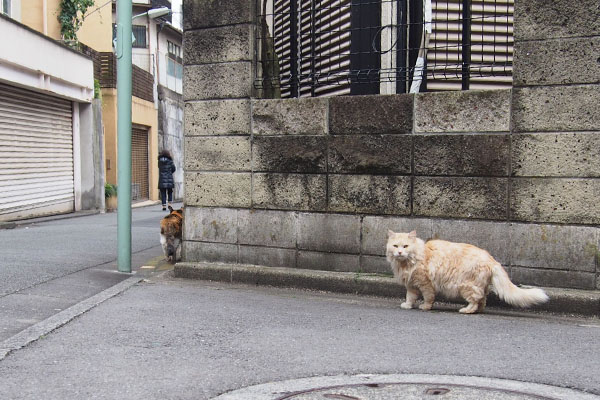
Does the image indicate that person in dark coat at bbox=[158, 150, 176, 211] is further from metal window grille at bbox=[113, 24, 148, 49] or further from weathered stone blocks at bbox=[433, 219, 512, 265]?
weathered stone blocks at bbox=[433, 219, 512, 265]

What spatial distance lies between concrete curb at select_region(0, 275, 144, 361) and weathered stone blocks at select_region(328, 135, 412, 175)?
276 centimetres

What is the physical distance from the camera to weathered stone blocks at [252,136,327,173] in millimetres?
6879

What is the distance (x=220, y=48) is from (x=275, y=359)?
4.26m

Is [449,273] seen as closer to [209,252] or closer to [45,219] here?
[209,252]

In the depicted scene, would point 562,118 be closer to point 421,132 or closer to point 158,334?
point 421,132

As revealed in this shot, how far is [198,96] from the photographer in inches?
293

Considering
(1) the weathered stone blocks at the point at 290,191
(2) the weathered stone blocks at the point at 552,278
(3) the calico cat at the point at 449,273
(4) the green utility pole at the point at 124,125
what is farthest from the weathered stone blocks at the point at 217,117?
(2) the weathered stone blocks at the point at 552,278

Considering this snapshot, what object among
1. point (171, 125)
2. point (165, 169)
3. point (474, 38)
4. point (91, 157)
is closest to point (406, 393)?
point (474, 38)

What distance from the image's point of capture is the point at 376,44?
7.71 meters

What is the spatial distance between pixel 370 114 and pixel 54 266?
178 inches

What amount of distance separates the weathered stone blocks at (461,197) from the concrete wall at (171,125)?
931 inches

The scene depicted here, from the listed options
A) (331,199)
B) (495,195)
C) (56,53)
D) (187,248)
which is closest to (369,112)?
(331,199)

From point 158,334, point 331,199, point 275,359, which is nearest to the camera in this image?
point 275,359

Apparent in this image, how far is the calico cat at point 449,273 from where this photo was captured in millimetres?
5609
